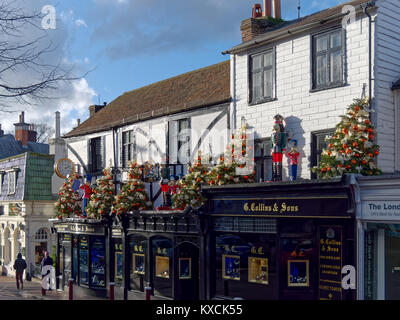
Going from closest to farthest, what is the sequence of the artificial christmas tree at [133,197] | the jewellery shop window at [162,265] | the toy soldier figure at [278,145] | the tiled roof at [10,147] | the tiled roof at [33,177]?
the toy soldier figure at [278,145] → the jewellery shop window at [162,265] → the artificial christmas tree at [133,197] → the tiled roof at [33,177] → the tiled roof at [10,147]

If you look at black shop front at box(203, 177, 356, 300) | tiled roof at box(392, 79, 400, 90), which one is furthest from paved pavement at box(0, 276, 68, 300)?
tiled roof at box(392, 79, 400, 90)

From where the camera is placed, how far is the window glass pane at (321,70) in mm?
14094

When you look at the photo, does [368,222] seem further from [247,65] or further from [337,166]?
[247,65]

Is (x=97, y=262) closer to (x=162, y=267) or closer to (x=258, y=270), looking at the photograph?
(x=162, y=267)

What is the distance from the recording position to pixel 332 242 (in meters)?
12.6

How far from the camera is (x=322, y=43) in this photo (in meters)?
14.2

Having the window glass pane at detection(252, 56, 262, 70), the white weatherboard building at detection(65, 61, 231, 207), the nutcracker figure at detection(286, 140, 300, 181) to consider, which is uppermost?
the window glass pane at detection(252, 56, 262, 70)

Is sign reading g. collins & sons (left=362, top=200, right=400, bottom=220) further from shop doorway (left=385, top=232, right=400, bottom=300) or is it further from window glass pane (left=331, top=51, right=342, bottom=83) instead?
window glass pane (left=331, top=51, right=342, bottom=83)

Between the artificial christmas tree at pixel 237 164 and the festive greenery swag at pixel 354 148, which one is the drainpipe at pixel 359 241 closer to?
the festive greenery swag at pixel 354 148

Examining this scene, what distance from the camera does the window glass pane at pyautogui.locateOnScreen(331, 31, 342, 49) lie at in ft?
45.0

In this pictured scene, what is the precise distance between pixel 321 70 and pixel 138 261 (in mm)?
9332

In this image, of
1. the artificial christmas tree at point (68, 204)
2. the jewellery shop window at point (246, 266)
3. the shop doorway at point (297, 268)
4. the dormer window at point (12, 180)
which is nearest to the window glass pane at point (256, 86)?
the jewellery shop window at point (246, 266)

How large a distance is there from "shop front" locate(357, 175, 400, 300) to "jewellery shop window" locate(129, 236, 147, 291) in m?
8.59

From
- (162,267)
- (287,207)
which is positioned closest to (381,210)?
(287,207)
